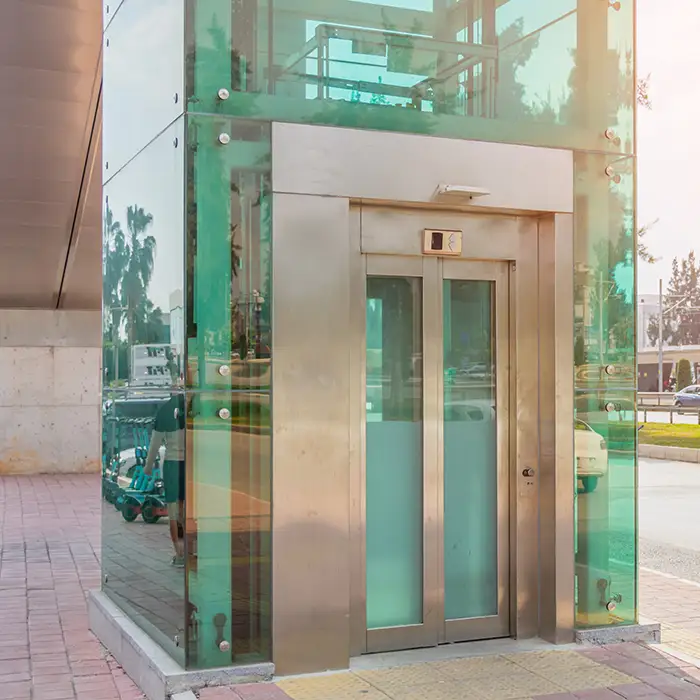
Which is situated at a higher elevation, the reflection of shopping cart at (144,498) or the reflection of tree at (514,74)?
the reflection of tree at (514,74)

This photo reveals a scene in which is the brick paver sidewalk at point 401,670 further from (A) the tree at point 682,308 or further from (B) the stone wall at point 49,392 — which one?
(A) the tree at point 682,308

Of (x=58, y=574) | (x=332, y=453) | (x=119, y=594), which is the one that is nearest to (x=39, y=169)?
(x=58, y=574)

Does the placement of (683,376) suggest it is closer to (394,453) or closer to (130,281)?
(394,453)

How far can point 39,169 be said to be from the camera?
13.0 meters

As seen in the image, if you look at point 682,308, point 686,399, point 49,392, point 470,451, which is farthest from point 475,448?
point 682,308

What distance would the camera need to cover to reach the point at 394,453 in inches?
240

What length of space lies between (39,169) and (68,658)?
8.05 meters

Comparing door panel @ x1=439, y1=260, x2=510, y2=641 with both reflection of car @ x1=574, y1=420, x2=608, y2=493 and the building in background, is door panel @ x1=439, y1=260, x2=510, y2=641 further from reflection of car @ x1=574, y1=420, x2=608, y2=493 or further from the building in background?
the building in background

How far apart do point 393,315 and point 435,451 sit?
85 centimetres

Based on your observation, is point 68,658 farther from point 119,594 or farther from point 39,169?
point 39,169

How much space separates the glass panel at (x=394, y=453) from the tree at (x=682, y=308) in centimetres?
8098

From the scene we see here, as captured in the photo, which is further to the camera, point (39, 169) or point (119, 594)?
point (39, 169)

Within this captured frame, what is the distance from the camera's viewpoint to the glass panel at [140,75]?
5.61 metres

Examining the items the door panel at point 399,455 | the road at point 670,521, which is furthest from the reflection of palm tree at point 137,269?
the road at point 670,521
